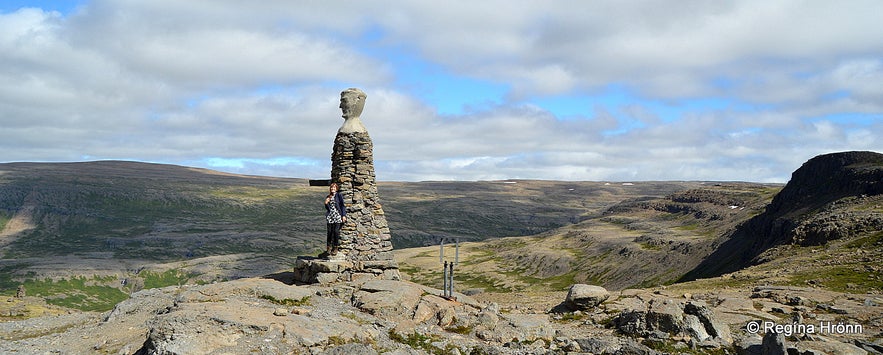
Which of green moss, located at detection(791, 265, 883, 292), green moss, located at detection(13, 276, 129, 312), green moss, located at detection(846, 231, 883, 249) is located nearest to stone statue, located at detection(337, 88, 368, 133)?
green moss, located at detection(791, 265, 883, 292)

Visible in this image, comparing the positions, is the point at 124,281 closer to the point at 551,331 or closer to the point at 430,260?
the point at 430,260

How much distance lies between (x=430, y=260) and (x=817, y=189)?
358 feet

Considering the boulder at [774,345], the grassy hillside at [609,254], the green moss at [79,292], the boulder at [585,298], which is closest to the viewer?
the boulder at [774,345]

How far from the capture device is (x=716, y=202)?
183625 mm

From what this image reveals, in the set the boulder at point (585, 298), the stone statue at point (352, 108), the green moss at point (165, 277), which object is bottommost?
the green moss at point (165, 277)

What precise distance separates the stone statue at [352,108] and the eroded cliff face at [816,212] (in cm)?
4246

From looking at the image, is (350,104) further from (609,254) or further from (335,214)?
(609,254)

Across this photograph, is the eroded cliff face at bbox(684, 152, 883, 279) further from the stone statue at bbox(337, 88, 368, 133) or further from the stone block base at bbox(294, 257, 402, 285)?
the stone statue at bbox(337, 88, 368, 133)

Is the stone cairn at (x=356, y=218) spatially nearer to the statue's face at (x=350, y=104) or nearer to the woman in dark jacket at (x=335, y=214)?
the statue's face at (x=350, y=104)

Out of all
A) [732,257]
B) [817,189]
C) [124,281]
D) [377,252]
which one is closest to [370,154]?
[377,252]

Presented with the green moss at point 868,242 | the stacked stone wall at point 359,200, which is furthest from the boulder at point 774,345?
the green moss at point 868,242

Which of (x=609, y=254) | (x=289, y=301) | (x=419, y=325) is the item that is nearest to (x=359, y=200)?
(x=289, y=301)

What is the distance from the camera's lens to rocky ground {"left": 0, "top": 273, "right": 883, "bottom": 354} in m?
17.5

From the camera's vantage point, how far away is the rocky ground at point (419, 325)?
690 inches
